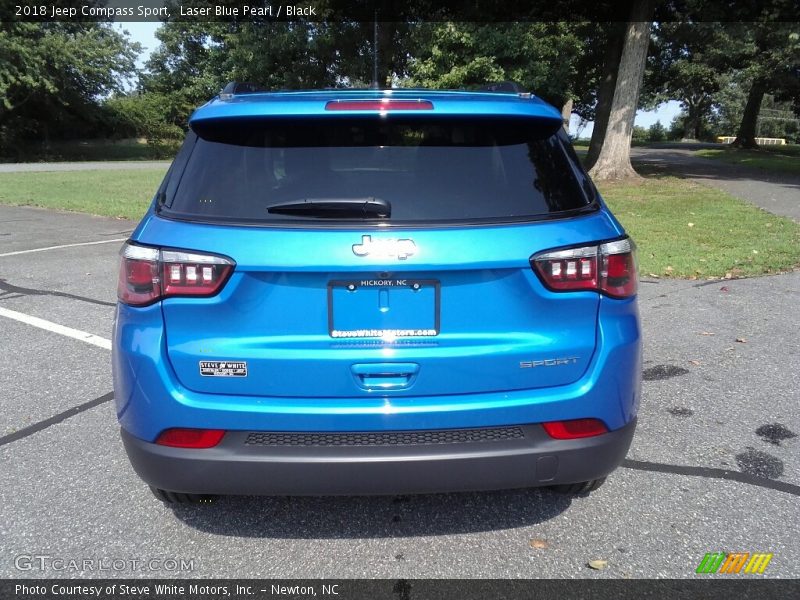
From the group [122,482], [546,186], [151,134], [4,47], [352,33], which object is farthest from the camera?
[151,134]

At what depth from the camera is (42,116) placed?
Result: 39.2 metres

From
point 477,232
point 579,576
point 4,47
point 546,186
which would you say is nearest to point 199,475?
point 477,232

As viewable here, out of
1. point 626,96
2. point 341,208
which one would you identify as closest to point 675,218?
point 626,96

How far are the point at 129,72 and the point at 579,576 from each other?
43397 millimetres

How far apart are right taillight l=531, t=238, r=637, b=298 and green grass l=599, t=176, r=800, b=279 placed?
540cm

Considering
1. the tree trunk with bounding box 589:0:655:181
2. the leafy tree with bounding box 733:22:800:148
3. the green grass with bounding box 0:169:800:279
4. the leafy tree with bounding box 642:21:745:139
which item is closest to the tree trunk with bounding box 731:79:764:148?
the leafy tree with bounding box 733:22:800:148

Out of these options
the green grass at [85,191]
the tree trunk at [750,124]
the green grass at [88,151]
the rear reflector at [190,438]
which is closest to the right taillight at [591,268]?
the rear reflector at [190,438]

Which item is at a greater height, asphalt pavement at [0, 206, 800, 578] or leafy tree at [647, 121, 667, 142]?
asphalt pavement at [0, 206, 800, 578]

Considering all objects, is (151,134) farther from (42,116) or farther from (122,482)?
(122,482)

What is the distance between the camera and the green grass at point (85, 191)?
46.1 ft

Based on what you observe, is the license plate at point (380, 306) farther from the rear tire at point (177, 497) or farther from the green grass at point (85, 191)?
the green grass at point (85, 191)

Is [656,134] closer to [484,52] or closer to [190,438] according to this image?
[484,52]

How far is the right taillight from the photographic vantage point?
2.19m

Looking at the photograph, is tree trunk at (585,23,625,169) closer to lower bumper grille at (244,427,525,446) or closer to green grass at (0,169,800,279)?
green grass at (0,169,800,279)
